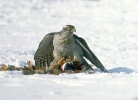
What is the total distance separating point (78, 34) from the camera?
505 inches

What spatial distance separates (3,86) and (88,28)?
950 cm

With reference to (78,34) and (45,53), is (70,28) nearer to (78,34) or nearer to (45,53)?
(45,53)

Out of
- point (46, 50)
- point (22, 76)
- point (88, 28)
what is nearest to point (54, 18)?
point (88, 28)

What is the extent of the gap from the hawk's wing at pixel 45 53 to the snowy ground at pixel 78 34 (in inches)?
15.3

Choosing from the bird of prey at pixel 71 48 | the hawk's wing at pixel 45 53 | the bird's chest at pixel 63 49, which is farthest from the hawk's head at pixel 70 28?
the hawk's wing at pixel 45 53

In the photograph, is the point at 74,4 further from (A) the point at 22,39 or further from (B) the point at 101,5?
(A) the point at 22,39

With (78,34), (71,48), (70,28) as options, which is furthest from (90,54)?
Result: (78,34)

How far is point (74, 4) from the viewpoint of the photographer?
67.6 ft

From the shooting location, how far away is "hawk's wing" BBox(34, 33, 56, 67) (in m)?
7.14

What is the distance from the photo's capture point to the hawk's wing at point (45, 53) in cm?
714

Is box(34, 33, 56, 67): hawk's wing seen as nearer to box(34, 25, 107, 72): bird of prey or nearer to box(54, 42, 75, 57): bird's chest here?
box(34, 25, 107, 72): bird of prey

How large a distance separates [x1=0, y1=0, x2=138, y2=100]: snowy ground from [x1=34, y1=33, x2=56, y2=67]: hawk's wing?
39cm

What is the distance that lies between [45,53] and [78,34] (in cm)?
568

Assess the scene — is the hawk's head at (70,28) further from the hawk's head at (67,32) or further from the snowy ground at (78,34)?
the snowy ground at (78,34)
